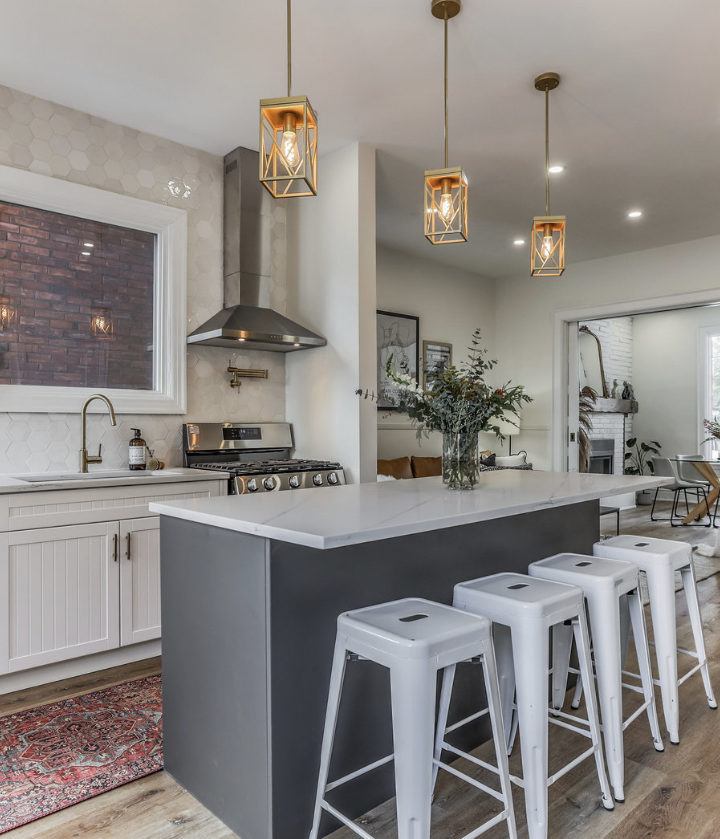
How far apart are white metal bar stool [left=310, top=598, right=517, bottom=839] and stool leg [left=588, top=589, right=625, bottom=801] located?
19.5 inches

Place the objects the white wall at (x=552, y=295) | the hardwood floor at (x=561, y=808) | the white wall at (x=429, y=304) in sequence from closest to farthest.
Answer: the hardwood floor at (x=561, y=808), the white wall at (x=552, y=295), the white wall at (x=429, y=304)

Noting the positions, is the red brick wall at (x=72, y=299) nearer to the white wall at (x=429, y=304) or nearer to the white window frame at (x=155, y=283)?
the white window frame at (x=155, y=283)

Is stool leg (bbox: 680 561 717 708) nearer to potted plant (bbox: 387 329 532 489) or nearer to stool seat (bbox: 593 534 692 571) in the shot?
stool seat (bbox: 593 534 692 571)

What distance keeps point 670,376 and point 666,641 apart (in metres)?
7.64

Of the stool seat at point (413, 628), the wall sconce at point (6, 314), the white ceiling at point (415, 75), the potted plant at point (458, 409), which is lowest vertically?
the stool seat at point (413, 628)

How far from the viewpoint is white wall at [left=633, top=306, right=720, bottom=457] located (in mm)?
8648

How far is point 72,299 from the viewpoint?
3377 mm

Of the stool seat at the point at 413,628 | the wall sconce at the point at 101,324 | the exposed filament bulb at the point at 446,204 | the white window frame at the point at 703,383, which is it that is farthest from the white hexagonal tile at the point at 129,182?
the white window frame at the point at 703,383

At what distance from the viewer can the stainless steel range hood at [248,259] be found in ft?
12.5

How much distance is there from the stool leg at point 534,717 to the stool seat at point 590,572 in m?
0.35

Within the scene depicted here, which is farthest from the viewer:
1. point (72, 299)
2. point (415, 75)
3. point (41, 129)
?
point (72, 299)

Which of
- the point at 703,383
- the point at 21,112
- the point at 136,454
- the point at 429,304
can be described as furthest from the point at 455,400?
the point at 703,383

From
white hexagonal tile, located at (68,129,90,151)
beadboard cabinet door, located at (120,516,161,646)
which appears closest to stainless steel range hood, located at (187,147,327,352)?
white hexagonal tile, located at (68,129,90,151)

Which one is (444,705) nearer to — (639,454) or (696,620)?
(696,620)
